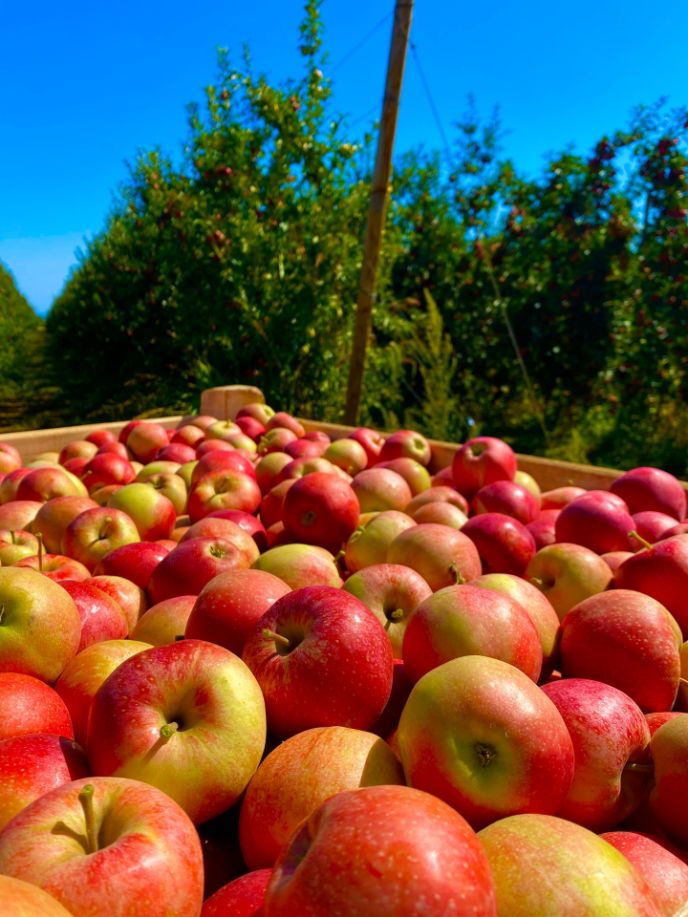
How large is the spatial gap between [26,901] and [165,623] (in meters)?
1.08

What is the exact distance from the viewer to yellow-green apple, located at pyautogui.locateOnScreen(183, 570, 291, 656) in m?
1.64

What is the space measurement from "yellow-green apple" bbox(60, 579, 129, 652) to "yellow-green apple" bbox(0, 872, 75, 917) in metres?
0.99

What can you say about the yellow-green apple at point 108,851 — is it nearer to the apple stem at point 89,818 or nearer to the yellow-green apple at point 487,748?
the apple stem at point 89,818

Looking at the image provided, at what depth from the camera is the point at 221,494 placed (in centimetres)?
302

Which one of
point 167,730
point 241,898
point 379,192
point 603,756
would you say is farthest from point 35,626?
point 379,192

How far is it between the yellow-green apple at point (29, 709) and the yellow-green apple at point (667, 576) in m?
1.67

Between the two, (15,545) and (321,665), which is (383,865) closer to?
(321,665)

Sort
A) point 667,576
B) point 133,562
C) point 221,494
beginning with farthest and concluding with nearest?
point 221,494 → point 133,562 → point 667,576

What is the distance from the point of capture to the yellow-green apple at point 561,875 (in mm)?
942

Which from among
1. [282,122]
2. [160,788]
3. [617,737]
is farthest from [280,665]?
[282,122]

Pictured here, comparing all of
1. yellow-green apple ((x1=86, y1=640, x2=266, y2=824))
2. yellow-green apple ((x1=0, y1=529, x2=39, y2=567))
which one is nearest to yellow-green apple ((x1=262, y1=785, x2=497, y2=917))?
yellow-green apple ((x1=86, y1=640, x2=266, y2=824))

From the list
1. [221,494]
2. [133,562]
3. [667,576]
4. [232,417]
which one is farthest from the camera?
[232,417]

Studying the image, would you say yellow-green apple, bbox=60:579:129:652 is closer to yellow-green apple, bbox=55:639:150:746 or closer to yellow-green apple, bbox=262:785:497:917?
yellow-green apple, bbox=55:639:150:746

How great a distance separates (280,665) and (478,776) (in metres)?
0.47
